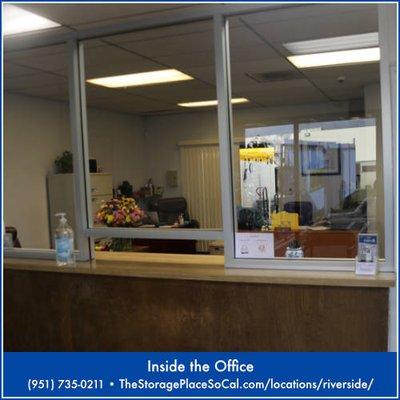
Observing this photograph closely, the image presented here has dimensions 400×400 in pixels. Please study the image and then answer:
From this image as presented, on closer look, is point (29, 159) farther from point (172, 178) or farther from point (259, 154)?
point (172, 178)

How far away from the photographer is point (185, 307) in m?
2.40

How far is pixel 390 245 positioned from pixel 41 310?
2.07 metres

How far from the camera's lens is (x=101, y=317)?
8.50ft

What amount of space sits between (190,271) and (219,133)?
30.3 inches

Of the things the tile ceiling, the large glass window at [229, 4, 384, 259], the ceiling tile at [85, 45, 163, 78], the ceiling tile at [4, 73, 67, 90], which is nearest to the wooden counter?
the large glass window at [229, 4, 384, 259]

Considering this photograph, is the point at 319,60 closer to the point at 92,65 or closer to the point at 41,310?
the point at 92,65

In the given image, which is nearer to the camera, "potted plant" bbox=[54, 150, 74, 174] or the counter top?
the counter top

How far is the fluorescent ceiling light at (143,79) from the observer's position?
4402 millimetres

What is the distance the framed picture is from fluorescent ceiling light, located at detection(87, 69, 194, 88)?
7.14 feet

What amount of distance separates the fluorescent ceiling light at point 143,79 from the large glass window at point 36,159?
444 mm

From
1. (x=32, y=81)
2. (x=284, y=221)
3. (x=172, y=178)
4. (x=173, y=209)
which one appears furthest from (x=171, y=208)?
(x=284, y=221)

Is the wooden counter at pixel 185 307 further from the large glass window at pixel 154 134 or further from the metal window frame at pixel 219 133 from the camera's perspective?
the large glass window at pixel 154 134

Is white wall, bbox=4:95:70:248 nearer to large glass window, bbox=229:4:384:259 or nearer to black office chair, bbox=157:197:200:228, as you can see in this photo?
black office chair, bbox=157:197:200:228

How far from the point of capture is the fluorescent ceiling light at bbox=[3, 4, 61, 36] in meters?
2.51
